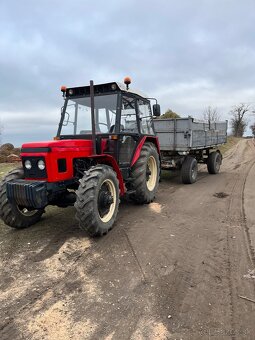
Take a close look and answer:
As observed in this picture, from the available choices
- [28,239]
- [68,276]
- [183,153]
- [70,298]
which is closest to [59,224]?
[28,239]

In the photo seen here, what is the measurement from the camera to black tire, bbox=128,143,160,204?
694cm

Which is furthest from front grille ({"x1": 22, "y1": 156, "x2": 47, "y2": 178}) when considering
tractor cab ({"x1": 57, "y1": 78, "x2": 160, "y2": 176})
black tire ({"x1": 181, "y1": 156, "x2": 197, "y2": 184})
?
black tire ({"x1": 181, "y1": 156, "x2": 197, "y2": 184})

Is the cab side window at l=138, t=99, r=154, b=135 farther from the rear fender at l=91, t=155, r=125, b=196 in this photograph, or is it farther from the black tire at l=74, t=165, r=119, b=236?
the black tire at l=74, t=165, r=119, b=236

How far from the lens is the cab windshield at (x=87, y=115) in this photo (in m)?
6.38

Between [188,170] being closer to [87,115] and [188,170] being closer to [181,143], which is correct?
[181,143]

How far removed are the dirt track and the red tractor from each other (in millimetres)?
508

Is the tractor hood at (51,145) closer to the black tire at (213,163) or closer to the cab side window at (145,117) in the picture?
the cab side window at (145,117)

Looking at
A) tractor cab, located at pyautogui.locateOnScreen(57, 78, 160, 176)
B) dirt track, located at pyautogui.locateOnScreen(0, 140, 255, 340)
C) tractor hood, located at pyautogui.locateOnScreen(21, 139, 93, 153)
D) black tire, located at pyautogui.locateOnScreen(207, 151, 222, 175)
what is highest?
tractor cab, located at pyautogui.locateOnScreen(57, 78, 160, 176)

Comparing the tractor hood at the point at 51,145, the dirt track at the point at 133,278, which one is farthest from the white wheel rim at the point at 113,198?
the tractor hood at the point at 51,145

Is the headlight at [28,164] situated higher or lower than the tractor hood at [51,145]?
lower

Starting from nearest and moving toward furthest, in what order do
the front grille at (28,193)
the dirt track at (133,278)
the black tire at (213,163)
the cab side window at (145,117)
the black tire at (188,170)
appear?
the dirt track at (133,278)
the front grille at (28,193)
the cab side window at (145,117)
the black tire at (188,170)
the black tire at (213,163)

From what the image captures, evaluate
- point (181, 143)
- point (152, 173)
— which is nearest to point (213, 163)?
point (181, 143)

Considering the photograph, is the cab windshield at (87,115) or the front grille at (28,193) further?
the cab windshield at (87,115)

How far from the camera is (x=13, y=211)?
5.50 metres
